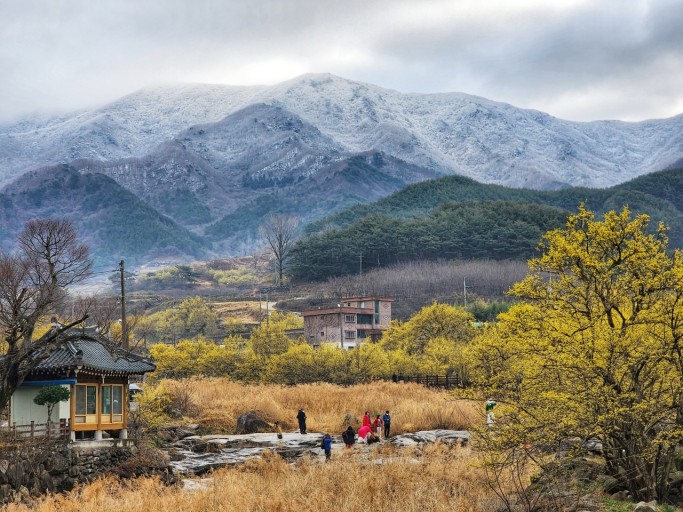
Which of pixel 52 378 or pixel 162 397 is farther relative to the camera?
pixel 162 397

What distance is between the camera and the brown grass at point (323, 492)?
23281 mm

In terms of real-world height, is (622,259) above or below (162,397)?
above

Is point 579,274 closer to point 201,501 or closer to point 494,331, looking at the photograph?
point 494,331

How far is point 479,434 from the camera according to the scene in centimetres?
2245

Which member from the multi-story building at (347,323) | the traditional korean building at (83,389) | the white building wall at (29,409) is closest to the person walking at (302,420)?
the traditional korean building at (83,389)

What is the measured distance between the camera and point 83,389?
120 ft

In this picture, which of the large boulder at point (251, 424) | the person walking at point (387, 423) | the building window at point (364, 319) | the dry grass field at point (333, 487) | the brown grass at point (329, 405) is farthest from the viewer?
the building window at point (364, 319)

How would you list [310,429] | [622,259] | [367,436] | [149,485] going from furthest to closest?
[310,429]
[367,436]
[149,485]
[622,259]

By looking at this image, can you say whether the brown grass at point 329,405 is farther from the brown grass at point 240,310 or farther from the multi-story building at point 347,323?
the brown grass at point 240,310

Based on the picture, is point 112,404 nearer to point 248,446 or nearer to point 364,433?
point 248,446

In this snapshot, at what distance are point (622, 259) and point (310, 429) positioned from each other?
26.8 m

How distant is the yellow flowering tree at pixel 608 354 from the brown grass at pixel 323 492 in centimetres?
367

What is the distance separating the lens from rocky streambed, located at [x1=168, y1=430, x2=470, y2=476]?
3722 cm

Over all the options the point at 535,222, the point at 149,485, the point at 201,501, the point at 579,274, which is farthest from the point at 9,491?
the point at 535,222
